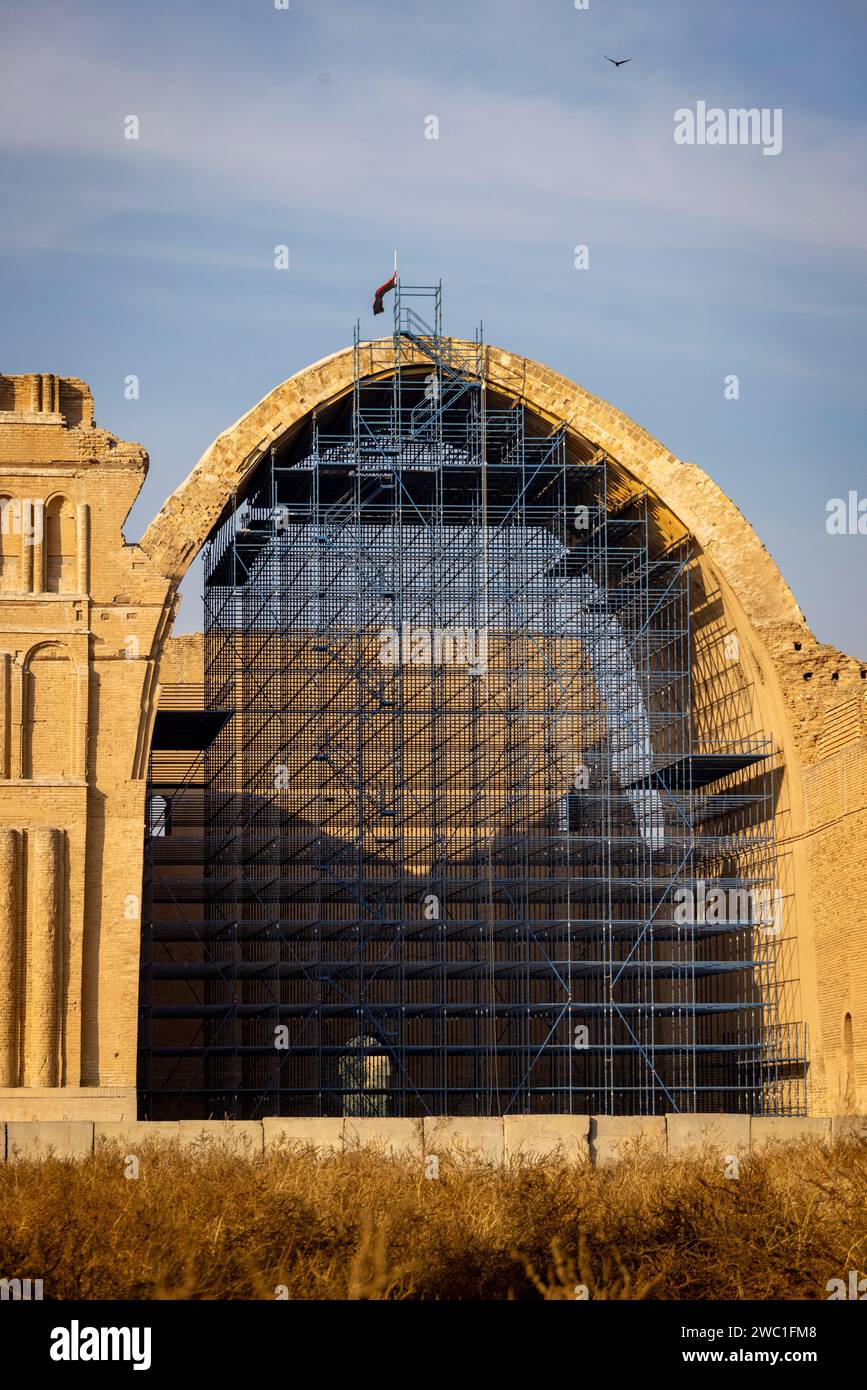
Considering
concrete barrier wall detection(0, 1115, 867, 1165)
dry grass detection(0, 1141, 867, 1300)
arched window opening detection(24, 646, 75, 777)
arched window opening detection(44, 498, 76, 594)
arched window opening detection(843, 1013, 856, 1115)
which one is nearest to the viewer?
dry grass detection(0, 1141, 867, 1300)

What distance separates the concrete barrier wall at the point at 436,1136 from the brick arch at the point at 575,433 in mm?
8805

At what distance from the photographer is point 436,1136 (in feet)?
53.5

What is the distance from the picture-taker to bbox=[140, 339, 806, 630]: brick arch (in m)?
24.1

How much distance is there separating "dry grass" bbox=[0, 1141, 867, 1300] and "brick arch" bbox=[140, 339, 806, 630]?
1119 centimetres

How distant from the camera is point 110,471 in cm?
2367

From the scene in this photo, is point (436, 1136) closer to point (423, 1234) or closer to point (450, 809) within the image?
point (423, 1234)

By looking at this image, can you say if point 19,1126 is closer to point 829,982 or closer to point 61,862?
point 61,862

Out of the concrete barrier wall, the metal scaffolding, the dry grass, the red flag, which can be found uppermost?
the red flag

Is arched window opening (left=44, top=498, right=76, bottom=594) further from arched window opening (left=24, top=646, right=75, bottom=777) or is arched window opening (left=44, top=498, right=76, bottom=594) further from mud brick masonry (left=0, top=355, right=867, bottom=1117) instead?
arched window opening (left=24, top=646, right=75, bottom=777)

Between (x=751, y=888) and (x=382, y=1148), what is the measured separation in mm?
11088

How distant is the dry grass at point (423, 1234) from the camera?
10953 mm

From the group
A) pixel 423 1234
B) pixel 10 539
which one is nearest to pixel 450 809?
pixel 10 539

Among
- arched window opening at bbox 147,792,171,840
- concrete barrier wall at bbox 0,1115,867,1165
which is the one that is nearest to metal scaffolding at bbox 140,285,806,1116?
arched window opening at bbox 147,792,171,840

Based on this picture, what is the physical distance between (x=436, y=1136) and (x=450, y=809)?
1453 centimetres
